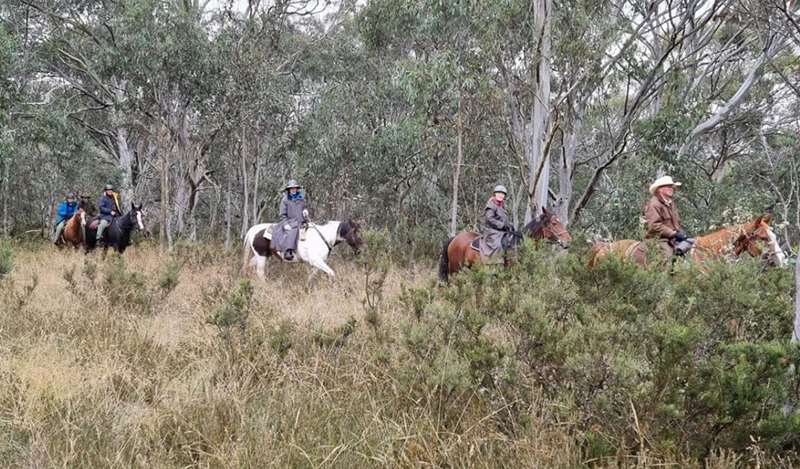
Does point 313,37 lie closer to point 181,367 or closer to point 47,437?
point 181,367

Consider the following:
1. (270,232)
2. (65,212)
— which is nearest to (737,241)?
(270,232)

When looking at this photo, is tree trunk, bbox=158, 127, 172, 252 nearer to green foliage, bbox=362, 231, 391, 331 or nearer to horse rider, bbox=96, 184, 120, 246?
horse rider, bbox=96, 184, 120, 246

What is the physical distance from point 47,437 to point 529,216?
935 cm

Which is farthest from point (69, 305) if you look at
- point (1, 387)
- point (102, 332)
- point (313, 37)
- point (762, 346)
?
point (313, 37)

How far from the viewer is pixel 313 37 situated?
17766 millimetres

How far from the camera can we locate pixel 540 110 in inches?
423

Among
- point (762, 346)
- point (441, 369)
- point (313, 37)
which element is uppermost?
point (313, 37)

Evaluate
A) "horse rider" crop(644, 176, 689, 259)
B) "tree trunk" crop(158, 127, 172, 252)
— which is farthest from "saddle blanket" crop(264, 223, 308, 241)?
"horse rider" crop(644, 176, 689, 259)

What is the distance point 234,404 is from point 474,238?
5405 mm

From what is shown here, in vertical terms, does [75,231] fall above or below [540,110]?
below

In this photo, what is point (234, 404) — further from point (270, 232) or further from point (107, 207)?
point (107, 207)

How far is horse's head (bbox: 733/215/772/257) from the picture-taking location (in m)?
6.69

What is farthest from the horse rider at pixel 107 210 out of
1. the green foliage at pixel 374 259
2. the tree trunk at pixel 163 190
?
the green foliage at pixel 374 259

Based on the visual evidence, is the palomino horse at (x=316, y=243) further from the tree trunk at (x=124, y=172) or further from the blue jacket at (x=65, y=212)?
the tree trunk at (x=124, y=172)
